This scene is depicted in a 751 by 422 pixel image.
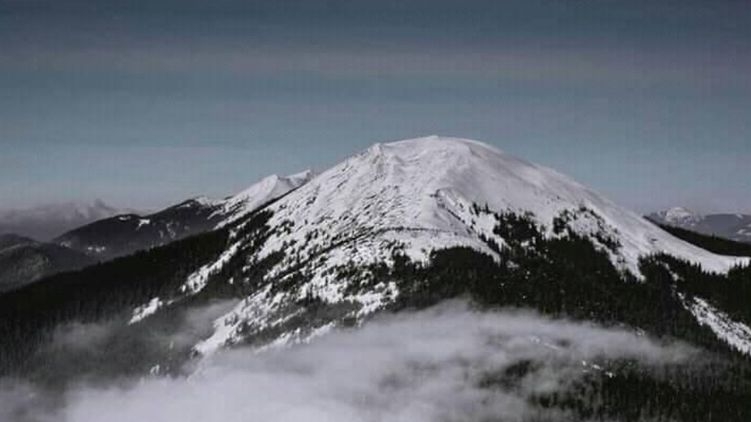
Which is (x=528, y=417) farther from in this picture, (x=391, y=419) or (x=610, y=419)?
(x=391, y=419)

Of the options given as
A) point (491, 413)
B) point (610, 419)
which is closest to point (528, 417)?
point (491, 413)

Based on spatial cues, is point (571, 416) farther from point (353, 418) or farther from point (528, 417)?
point (353, 418)

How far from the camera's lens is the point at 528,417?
19475 cm

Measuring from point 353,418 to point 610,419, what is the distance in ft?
216

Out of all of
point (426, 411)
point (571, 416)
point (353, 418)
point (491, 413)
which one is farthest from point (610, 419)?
point (353, 418)

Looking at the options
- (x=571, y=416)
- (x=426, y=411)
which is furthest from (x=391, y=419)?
(x=571, y=416)

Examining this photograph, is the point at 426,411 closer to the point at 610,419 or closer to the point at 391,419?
the point at 391,419

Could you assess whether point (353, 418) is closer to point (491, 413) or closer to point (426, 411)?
point (426, 411)

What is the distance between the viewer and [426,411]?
197125mm

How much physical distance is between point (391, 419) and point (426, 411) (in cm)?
935

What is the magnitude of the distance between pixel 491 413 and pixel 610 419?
30577 millimetres

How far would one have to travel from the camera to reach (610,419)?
198375mm

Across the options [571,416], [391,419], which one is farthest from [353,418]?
[571,416]

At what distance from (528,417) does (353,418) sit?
1746 inches
